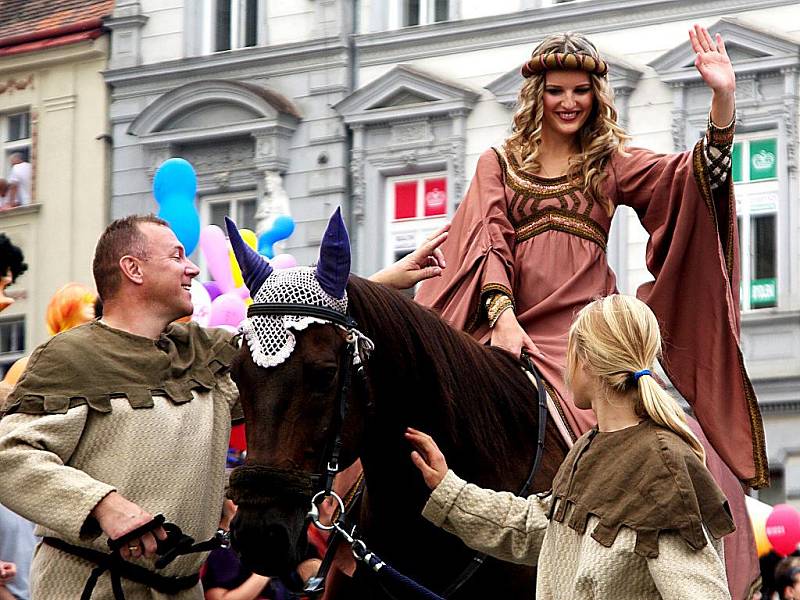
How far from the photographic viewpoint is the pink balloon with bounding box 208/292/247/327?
9930 millimetres

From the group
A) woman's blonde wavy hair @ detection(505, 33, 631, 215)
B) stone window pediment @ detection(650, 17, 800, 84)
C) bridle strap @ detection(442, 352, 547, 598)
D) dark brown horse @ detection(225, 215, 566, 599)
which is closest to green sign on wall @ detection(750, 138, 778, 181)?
stone window pediment @ detection(650, 17, 800, 84)

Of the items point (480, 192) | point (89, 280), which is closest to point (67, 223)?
point (89, 280)

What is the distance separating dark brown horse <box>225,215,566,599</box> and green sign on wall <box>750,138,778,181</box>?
499 inches

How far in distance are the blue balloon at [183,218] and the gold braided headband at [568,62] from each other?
5.43 m

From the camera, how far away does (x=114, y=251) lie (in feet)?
17.1

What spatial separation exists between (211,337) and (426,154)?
13.8 meters

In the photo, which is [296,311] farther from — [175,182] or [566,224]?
[175,182]

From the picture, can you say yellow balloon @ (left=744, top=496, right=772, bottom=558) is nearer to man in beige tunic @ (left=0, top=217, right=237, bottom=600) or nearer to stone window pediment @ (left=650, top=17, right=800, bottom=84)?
man in beige tunic @ (left=0, top=217, right=237, bottom=600)

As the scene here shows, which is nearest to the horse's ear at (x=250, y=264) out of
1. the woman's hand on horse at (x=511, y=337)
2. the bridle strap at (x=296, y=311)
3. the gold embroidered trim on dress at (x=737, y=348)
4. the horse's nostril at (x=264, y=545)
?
the bridle strap at (x=296, y=311)

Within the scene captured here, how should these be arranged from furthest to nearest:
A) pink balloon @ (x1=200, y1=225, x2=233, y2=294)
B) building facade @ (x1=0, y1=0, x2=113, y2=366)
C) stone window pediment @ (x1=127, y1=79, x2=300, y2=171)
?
1. building facade @ (x1=0, y1=0, x2=113, y2=366)
2. stone window pediment @ (x1=127, y1=79, x2=300, y2=171)
3. pink balloon @ (x1=200, y1=225, x2=233, y2=294)

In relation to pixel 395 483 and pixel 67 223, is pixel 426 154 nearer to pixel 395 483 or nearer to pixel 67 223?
pixel 67 223

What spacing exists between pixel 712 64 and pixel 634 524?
5.35 ft

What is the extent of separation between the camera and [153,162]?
2088cm

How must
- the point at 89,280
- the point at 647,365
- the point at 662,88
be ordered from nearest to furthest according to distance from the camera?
1. the point at 647,365
2. the point at 662,88
3. the point at 89,280
